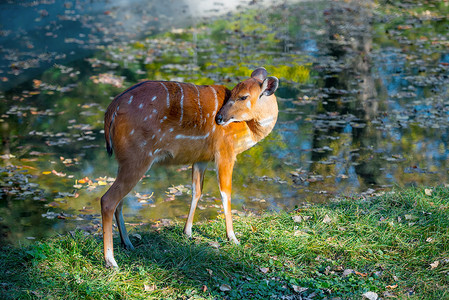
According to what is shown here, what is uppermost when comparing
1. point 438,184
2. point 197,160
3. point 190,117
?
point 190,117

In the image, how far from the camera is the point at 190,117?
18.4 feet

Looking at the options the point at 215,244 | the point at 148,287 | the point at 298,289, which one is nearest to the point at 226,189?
the point at 215,244

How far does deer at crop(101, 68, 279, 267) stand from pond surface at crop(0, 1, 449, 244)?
115 centimetres

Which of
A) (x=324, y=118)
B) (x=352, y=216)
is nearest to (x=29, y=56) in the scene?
(x=324, y=118)

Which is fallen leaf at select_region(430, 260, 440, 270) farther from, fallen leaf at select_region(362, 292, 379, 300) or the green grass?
fallen leaf at select_region(362, 292, 379, 300)

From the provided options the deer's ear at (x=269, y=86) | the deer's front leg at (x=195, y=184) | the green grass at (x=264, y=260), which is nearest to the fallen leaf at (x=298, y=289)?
the green grass at (x=264, y=260)

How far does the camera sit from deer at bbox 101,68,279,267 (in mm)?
5219

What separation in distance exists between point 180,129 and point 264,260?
1606 millimetres

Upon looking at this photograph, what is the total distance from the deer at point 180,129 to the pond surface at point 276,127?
1153 millimetres

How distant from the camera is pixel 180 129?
5.55 metres

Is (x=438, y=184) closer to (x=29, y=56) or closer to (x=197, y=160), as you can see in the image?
(x=197, y=160)

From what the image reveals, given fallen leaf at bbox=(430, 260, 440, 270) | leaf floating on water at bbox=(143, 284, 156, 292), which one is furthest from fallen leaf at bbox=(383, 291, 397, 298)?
leaf floating on water at bbox=(143, 284, 156, 292)

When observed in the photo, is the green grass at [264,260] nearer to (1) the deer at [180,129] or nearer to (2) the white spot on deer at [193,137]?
(1) the deer at [180,129]

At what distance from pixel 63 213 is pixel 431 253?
169 inches
